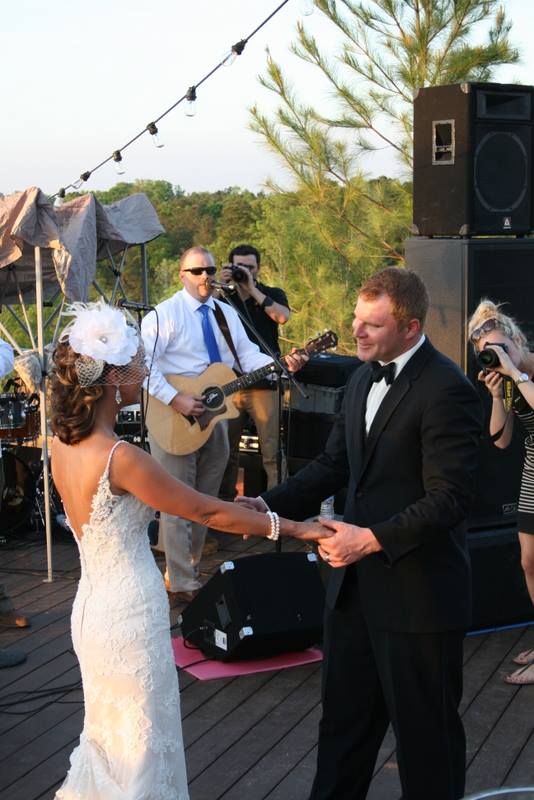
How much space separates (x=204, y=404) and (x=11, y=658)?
6.00 ft

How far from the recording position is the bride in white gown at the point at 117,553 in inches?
118

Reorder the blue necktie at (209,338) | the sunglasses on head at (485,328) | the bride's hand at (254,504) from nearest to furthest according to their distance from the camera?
the bride's hand at (254,504)
the sunglasses on head at (485,328)
the blue necktie at (209,338)

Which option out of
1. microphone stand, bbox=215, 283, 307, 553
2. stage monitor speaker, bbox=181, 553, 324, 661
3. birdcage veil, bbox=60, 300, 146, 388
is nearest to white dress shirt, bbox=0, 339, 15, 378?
microphone stand, bbox=215, 283, 307, 553

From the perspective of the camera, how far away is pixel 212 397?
6234 mm

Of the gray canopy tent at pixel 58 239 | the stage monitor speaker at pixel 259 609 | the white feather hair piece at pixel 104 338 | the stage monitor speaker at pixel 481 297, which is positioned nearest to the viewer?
the white feather hair piece at pixel 104 338

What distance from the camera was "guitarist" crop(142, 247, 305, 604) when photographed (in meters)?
6.06

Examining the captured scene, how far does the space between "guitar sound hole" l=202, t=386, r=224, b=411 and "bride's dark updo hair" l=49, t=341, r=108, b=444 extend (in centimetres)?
316

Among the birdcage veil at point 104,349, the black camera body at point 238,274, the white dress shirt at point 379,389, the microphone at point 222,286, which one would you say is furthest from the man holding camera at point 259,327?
the birdcage veil at point 104,349

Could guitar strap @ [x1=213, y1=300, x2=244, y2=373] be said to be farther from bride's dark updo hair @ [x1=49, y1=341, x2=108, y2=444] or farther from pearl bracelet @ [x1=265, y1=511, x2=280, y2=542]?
bride's dark updo hair @ [x1=49, y1=341, x2=108, y2=444]

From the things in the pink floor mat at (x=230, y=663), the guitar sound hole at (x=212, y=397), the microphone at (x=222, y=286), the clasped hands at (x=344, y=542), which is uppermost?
the microphone at (x=222, y=286)

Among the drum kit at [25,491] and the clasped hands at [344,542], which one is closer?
the clasped hands at [344,542]

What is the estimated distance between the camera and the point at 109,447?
301cm

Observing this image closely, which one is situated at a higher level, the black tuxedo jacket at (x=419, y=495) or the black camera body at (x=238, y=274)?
the black camera body at (x=238, y=274)

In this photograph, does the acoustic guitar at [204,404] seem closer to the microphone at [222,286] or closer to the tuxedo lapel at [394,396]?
the microphone at [222,286]
